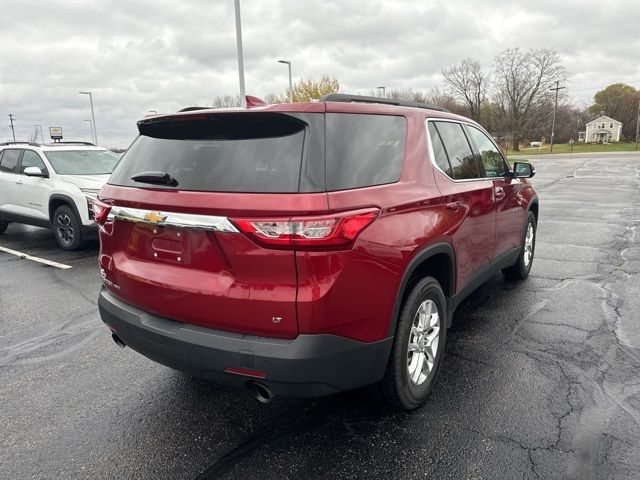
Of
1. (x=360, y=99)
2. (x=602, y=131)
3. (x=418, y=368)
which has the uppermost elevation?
(x=602, y=131)

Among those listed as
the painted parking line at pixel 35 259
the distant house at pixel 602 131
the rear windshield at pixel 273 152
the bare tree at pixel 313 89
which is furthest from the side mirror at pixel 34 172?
the distant house at pixel 602 131

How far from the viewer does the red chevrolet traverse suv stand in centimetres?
221

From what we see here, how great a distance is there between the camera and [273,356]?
7.28 ft

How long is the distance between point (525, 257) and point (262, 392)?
13.7 ft

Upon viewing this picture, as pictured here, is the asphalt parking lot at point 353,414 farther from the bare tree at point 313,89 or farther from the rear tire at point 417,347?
the bare tree at point 313,89

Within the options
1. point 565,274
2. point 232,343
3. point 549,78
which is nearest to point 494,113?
point 549,78

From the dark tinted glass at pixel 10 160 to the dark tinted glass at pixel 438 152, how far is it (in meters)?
8.14

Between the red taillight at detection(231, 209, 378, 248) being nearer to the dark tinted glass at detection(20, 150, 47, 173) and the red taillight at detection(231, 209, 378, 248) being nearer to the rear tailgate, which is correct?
the rear tailgate

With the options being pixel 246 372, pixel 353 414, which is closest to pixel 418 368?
pixel 353 414

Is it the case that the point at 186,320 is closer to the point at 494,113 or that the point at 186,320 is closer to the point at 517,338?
the point at 517,338

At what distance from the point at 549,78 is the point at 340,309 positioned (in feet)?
255

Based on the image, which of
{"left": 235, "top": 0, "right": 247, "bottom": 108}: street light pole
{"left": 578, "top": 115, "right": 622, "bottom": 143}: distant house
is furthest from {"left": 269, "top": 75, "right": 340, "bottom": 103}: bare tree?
{"left": 578, "top": 115, "right": 622, "bottom": 143}: distant house

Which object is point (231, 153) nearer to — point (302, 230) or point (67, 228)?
point (302, 230)

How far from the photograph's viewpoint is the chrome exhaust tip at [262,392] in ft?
7.66
